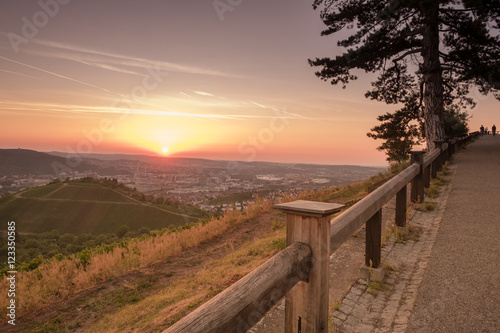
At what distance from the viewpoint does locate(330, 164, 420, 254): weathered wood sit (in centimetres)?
238

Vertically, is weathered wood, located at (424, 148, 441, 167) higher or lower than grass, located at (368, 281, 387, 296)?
higher

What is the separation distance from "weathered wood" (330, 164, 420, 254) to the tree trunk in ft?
39.2

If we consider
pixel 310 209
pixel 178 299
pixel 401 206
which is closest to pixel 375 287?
pixel 401 206

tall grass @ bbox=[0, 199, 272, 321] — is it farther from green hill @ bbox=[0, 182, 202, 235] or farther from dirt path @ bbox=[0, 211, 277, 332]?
green hill @ bbox=[0, 182, 202, 235]

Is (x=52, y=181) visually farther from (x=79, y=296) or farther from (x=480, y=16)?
(x=480, y=16)

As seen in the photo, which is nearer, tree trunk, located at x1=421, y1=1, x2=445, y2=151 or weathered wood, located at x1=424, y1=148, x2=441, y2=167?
weathered wood, located at x1=424, y1=148, x2=441, y2=167

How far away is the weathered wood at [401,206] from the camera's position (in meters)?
5.03

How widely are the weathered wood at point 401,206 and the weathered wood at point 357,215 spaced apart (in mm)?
678

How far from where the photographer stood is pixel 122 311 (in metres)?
5.36

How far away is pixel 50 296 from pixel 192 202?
142 feet

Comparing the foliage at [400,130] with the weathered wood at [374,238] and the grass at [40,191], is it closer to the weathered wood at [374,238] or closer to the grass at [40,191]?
the weathered wood at [374,238]

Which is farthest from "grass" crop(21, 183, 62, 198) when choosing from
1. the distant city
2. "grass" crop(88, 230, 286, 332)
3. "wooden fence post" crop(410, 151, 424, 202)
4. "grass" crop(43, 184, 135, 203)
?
"wooden fence post" crop(410, 151, 424, 202)

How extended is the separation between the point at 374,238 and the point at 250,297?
8.71ft

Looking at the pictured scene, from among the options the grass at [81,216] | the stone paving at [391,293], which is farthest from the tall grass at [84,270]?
the grass at [81,216]
